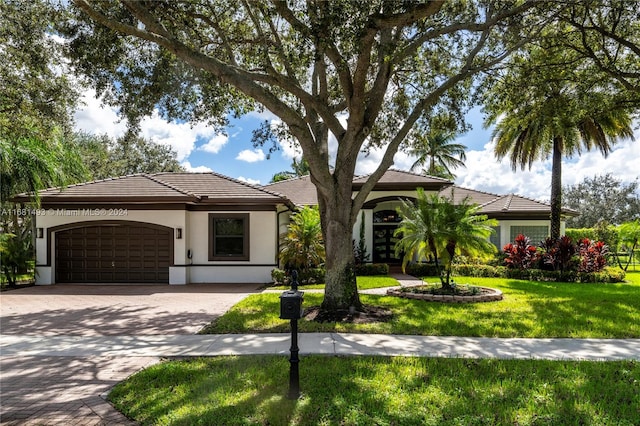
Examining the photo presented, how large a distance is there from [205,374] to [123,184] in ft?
43.8

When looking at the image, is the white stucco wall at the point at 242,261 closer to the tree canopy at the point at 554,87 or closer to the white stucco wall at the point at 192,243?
the white stucco wall at the point at 192,243

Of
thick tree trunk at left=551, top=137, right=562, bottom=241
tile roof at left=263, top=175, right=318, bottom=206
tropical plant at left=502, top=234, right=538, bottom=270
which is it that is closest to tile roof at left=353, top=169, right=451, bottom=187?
tile roof at left=263, top=175, right=318, bottom=206

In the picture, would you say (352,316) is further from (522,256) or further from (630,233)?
(630,233)

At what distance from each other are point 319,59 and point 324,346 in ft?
18.0

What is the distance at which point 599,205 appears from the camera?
149 feet

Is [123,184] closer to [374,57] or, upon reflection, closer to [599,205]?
[374,57]

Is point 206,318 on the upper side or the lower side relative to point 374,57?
lower

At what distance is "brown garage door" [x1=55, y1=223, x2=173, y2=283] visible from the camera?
15891 millimetres

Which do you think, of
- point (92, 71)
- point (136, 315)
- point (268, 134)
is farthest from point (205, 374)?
point (268, 134)

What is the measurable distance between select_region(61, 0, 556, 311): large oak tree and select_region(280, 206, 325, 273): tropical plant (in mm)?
4962

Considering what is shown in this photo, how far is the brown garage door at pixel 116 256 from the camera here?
1589 cm

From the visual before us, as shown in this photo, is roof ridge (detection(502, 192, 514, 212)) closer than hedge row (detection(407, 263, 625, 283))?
No

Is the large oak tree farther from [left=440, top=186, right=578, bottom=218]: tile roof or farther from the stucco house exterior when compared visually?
[left=440, top=186, right=578, bottom=218]: tile roof

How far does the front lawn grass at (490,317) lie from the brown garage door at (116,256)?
5789 mm
